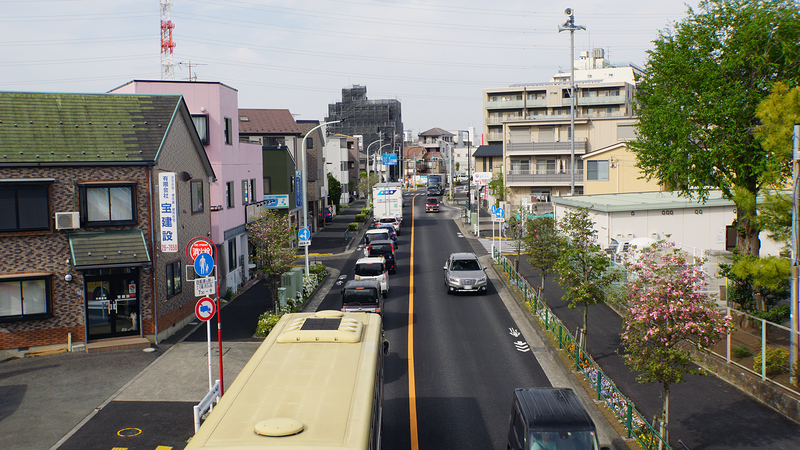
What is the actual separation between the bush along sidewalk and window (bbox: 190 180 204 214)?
5.38 metres

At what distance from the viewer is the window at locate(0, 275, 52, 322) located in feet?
62.0

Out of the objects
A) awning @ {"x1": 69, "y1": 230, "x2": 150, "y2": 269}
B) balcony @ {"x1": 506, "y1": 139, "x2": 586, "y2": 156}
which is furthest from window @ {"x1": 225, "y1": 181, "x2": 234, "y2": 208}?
balcony @ {"x1": 506, "y1": 139, "x2": 586, "y2": 156}

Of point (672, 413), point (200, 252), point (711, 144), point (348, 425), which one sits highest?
point (711, 144)

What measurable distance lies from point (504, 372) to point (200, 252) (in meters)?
9.31

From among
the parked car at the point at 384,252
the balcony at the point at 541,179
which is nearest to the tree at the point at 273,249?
the parked car at the point at 384,252

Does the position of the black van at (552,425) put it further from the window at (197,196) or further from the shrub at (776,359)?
the window at (197,196)

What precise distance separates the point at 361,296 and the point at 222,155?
11430mm

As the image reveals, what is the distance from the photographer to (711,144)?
21375 mm

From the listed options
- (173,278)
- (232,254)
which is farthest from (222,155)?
(173,278)

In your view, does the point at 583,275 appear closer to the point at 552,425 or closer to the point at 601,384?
the point at 601,384

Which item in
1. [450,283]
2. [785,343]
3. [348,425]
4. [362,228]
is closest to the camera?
[348,425]

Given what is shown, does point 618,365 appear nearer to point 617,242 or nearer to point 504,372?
point 504,372

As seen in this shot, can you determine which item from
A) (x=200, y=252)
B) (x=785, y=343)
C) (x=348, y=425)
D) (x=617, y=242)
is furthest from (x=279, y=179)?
(x=348, y=425)

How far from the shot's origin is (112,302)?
1998 cm
